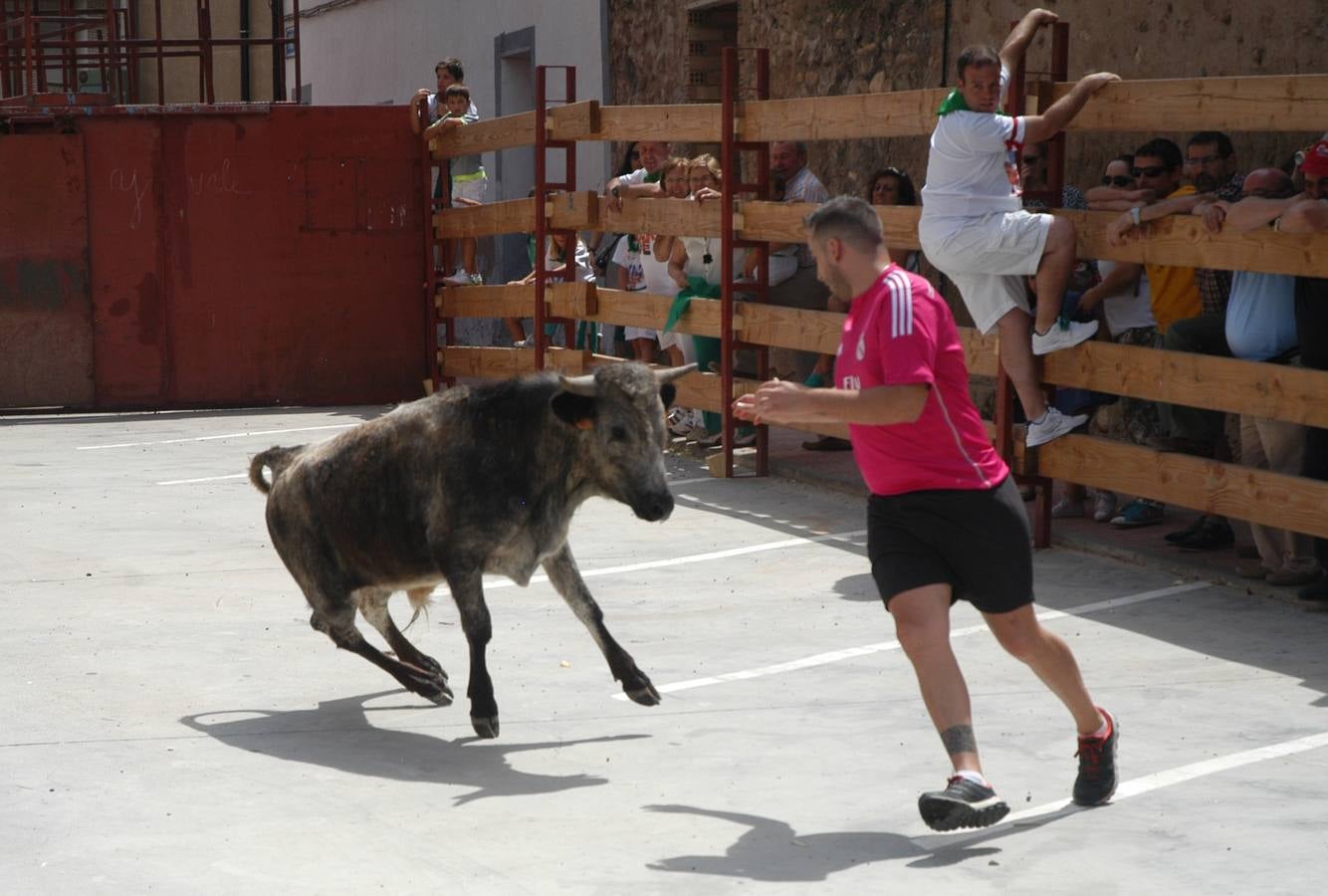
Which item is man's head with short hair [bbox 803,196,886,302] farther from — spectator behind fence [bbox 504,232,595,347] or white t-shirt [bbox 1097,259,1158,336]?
spectator behind fence [bbox 504,232,595,347]

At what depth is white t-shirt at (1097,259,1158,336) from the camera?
969 centimetres

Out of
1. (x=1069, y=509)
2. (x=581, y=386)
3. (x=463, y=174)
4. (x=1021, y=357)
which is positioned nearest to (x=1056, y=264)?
(x=1021, y=357)

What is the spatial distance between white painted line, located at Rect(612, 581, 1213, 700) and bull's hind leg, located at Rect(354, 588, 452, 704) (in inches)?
26.9

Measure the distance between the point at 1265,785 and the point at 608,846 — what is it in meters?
2.04

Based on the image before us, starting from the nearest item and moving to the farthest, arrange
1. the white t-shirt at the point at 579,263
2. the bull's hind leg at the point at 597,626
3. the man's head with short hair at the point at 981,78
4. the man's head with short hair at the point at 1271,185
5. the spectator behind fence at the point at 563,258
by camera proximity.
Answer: the bull's hind leg at the point at 597,626, the man's head with short hair at the point at 1271,185, the man's head with short hair at the point at 981,78, the spectator behind fence at the point at 563,258, the white t-shirt at the point at 579,263

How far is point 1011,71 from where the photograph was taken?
9438mm

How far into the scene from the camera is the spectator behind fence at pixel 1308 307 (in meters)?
8.00

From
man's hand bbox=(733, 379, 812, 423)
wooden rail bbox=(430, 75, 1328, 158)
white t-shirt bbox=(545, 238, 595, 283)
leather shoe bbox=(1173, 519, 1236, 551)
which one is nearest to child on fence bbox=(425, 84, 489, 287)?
wooden rail bbox=(430, 75, 1328, 158)

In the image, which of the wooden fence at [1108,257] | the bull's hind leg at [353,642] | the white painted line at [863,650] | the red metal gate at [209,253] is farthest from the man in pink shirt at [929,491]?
the red metal gate at [209,253]

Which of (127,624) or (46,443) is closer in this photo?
(127,624)

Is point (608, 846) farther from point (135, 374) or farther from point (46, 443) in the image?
point (135, 374)

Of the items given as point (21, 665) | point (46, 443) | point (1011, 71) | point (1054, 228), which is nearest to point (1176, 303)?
point (1054, 228)

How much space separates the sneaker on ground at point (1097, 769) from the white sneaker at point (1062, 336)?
4075mm

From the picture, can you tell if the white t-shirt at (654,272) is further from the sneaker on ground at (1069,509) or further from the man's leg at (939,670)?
the man's leg at (939,670)
